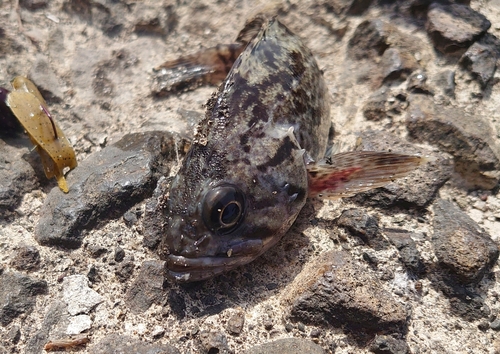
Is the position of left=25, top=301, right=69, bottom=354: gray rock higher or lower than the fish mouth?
lower

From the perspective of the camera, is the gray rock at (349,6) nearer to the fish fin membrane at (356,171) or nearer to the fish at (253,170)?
the fish at (253,170)

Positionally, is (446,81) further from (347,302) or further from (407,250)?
(347,302)

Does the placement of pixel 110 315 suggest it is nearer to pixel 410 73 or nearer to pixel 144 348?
pixel 144 348

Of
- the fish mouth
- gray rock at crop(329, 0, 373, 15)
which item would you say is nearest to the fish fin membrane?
the fish mouth

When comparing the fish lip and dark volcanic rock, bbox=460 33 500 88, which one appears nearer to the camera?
the fish lip

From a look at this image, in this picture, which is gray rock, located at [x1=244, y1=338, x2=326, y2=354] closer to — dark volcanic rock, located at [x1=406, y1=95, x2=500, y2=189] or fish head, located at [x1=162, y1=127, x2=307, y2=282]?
fish head, located at [x1=162, y1=127, x2=307, y2=282]

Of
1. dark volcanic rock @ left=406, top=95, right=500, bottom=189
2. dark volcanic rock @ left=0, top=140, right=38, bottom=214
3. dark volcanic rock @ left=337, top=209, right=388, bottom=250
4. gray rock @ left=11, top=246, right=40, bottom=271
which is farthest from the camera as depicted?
dark volcanic rock @ left=406, top=95, right=500, bottom=189

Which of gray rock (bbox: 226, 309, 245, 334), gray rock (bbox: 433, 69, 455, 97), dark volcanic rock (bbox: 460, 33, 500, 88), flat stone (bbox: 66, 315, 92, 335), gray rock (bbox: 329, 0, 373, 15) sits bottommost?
gray rock (bbox: 226, 309, 245, 334)

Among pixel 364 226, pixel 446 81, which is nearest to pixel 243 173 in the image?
pixel 364 226
